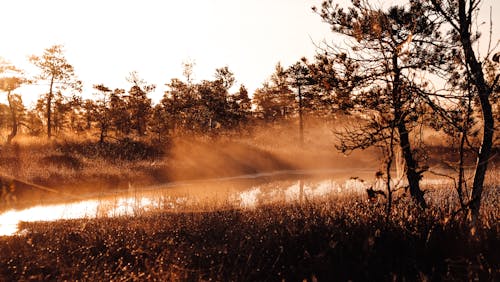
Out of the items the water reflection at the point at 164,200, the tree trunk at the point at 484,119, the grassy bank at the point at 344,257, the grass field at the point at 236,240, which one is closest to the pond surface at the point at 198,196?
the water reflection at the point at 164,200

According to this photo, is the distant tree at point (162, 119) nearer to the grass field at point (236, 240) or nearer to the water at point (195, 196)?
the water at point (195, 196)

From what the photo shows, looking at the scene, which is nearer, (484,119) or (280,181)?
(484,119)

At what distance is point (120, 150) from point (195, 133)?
8566 mm

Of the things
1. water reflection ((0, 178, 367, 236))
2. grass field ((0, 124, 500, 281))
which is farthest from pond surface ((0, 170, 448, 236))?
grass field ((0, 124, 500, 281))

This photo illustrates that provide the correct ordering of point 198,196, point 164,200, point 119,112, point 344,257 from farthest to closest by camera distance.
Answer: point 119,112 < point 198,196 < point 164,200 < point 344,257

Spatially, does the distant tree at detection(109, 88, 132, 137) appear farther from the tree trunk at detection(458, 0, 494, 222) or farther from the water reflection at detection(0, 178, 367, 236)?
the tree trunk at detection(458, 0, 494, 222)

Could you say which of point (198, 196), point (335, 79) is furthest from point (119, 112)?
point (335, 79)

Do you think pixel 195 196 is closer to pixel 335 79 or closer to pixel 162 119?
pixel 335 79

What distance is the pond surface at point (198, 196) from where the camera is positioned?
1295cm

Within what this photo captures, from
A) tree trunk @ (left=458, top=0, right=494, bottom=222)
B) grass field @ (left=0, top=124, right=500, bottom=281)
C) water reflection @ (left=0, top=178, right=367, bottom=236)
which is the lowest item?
water reflection @ (left=0, top=178, right=367, bottom=236)

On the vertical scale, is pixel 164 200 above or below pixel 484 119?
below

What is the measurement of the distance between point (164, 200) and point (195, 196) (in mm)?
2067

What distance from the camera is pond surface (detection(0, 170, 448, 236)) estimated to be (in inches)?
510

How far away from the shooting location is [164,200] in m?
14.7
